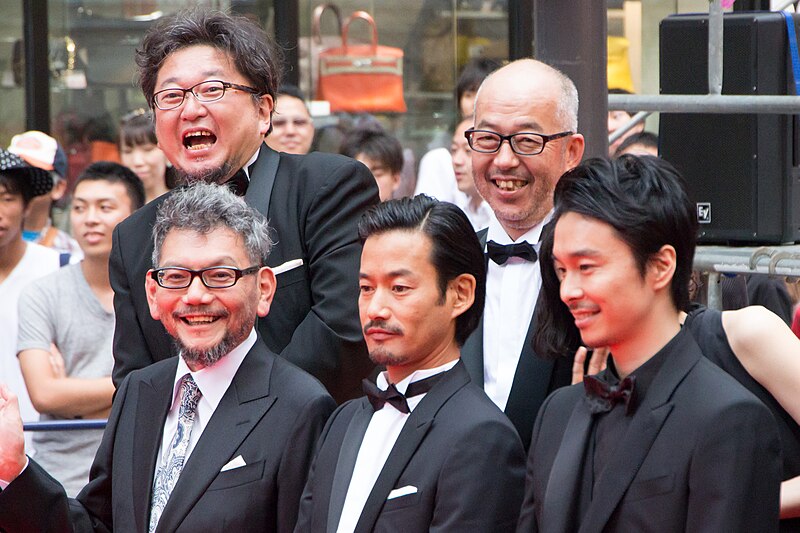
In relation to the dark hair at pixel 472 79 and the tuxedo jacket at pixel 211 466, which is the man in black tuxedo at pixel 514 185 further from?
the dark hair at pixel 472 79

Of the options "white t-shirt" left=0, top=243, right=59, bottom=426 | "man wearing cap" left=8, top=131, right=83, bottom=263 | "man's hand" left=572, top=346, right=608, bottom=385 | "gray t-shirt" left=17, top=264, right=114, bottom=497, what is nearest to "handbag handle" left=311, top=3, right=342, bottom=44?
"man wearing cap" left=8, top=131, right=83, bottom=263

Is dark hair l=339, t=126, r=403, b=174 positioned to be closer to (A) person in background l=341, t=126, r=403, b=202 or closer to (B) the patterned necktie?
(A) person in background l=341, t=126, r=403, b=202

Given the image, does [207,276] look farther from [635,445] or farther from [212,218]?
[635,445]

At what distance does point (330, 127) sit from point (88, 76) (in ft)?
5.40

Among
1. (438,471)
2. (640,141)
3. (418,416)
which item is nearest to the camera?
(438,471)

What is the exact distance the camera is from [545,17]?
138 inches

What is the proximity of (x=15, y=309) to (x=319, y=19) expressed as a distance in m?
3.96

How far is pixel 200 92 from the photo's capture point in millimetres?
3471

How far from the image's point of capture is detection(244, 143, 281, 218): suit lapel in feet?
11.5

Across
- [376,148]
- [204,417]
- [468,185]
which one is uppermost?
[376,148]

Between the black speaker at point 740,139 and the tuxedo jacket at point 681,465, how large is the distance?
6.89ft

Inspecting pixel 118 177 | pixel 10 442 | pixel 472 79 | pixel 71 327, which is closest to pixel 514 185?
pixel 10 442

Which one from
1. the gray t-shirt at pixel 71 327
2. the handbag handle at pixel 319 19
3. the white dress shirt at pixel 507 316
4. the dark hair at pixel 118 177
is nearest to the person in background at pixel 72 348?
the gray t-shirt at pixel 71 327

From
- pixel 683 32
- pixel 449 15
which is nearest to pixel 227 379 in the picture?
pixel 683 32
